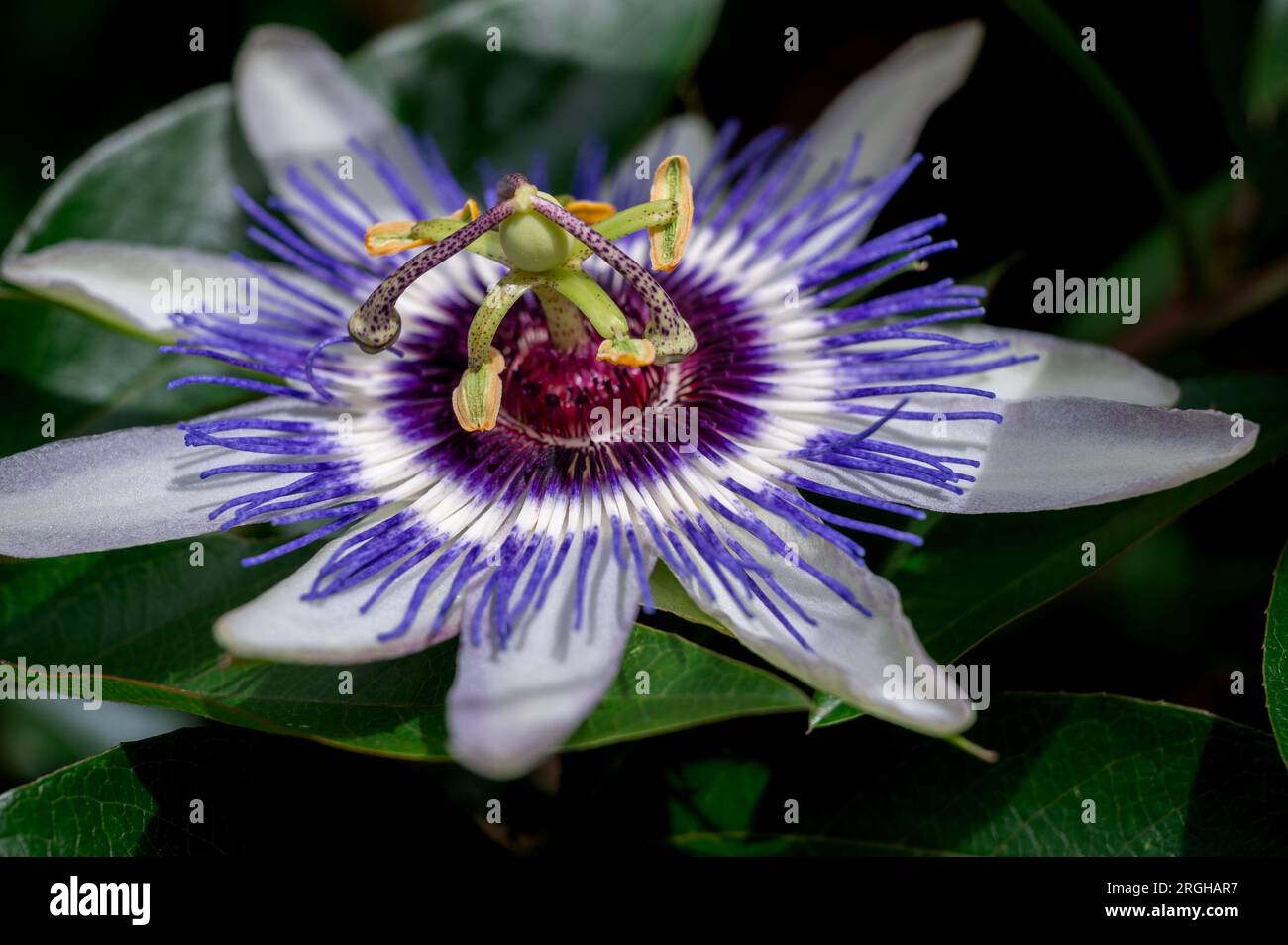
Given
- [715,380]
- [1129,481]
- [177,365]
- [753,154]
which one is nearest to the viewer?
[1129,481]

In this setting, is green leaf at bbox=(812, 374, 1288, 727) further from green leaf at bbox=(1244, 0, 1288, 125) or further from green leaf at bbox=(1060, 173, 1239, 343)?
green leaf at bbox=(1244, 0, 1288, 125)

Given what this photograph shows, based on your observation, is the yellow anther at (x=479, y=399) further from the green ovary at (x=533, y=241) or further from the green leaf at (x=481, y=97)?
the green leaf at (x=481, y=97)

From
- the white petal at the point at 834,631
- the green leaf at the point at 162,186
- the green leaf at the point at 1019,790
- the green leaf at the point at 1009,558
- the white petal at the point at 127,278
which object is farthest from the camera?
the green leaf at the point at 162,186

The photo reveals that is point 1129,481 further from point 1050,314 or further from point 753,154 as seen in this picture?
point 753,154

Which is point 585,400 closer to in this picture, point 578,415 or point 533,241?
point 578,415

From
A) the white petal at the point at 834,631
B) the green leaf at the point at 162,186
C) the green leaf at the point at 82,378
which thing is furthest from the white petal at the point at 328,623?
the green leaf at the point at 162,186
